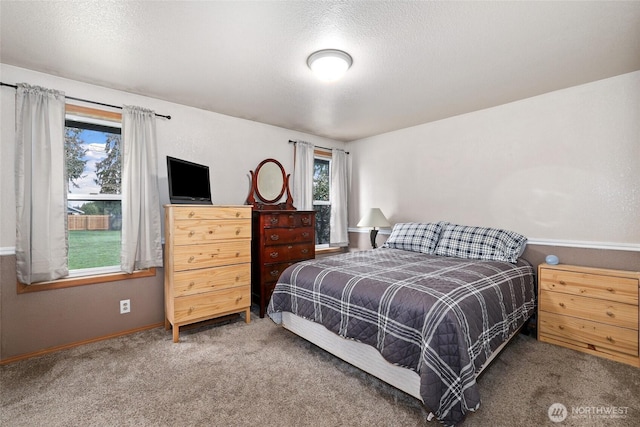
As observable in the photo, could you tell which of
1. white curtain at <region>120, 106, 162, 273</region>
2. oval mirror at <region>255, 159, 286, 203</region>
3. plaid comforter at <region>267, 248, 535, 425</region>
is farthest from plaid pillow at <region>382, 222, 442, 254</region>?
white curtain at <region>120, 106, 162, 273</region>

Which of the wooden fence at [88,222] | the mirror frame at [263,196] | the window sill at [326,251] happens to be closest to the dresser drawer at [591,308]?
the window sill at [326,251]

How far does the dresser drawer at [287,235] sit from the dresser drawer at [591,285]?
237 centimetres

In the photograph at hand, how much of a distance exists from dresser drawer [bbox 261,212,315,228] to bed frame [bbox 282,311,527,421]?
107 centimetres

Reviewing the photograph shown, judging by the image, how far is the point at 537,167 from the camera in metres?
2.97

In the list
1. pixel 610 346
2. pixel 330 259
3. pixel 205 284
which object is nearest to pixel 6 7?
pixel 205 284

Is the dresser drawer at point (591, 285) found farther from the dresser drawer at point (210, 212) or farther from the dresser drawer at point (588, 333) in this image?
the dresser drawer at point (210, 212)

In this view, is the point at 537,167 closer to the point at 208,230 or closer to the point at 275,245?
the point at 275,245

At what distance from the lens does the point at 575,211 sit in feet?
9.03

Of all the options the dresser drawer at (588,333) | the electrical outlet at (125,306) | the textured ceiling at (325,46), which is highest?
the textured ceiling at (325,46)

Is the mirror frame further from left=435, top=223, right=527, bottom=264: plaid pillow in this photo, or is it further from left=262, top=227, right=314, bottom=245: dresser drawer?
left=435, top=223, right=527, bottom=264: plaid pillow

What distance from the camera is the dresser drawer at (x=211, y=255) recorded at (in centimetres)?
264

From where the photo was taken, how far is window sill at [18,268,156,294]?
2381 millimetres

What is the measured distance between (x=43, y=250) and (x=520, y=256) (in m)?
4.30

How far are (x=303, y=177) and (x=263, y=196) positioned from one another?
0.69 m
